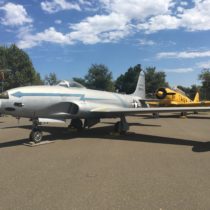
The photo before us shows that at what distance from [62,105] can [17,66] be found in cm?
6005

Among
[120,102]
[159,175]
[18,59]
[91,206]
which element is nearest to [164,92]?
[120,102]

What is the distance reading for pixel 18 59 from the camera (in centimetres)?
6894

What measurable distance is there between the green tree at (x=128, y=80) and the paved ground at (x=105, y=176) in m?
73.2

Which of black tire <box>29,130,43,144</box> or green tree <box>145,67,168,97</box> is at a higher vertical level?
green tree <box>145,67,168,97</box>

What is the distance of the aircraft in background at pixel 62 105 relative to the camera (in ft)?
32.5

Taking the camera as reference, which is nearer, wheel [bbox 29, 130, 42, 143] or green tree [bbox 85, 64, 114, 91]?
wheel [bbox 29, 130, 42, 143]

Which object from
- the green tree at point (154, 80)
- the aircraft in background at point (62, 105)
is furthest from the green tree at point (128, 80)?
the aircraft in background at point (62, 105)

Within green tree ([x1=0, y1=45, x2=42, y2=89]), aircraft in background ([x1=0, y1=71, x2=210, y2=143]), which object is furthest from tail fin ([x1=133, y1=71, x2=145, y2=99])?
green tree ([x1=0, y1=45, x2=42, y2=89])

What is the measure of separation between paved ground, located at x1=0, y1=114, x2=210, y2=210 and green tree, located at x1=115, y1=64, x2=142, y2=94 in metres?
73.2

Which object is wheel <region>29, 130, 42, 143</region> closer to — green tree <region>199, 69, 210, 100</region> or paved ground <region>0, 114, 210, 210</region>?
paved ground <region>0, 114, 210, 210</region>

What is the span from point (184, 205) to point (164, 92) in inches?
970

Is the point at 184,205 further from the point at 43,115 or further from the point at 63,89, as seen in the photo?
the point at 63,89

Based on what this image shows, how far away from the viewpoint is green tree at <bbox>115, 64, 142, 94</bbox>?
83.0m

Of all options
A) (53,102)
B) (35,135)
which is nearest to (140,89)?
(53,102)
